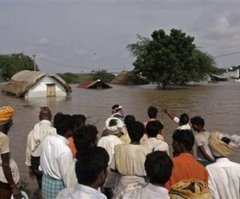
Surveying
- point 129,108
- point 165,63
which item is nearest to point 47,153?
point 129,108

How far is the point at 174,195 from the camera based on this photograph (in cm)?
333

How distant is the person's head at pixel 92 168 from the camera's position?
124 inches

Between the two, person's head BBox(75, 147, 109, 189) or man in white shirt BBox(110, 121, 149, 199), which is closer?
person's head BBox(75, 147, 109, 189)

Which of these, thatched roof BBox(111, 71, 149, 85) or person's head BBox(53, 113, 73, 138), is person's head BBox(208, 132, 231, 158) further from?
thatched roof BBox(111, 71, 149, 85)

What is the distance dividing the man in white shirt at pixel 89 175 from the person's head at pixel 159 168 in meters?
0.36

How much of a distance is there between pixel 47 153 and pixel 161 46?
3692 centimetres

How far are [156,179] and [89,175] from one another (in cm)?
52

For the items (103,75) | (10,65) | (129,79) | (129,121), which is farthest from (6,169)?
(103,75)

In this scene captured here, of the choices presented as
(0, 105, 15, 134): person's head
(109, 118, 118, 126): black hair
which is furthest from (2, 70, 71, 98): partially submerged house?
(0, 105, 15, 134): person's head

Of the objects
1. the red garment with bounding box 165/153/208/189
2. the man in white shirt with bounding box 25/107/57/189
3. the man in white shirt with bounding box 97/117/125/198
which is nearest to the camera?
the red garment with bounding box 165/153/208/189

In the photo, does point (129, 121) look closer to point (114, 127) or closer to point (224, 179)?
point (114, 127)

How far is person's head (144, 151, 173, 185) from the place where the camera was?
11.1 feet

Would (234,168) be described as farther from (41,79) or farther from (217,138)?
(41,79)

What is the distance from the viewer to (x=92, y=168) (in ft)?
10.4
